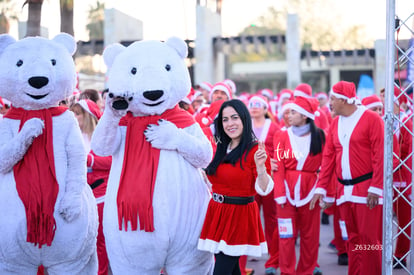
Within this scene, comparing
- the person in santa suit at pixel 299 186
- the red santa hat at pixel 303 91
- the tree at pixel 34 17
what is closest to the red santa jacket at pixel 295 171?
the person in santa suit at pixel 299 186

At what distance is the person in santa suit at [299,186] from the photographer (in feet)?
21.8

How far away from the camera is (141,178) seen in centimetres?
443

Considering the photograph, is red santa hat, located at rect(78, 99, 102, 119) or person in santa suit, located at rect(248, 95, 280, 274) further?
person in santa suit, located at rect(248, 95, 280, 274)

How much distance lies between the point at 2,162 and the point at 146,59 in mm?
1290

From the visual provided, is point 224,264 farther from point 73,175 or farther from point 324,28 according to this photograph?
point 324,28

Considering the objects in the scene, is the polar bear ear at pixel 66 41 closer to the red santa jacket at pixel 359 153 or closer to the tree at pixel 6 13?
the red santa jacket at pixel 359 153

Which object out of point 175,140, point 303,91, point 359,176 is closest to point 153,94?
point 175,140

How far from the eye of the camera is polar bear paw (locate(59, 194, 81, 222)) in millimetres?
4582

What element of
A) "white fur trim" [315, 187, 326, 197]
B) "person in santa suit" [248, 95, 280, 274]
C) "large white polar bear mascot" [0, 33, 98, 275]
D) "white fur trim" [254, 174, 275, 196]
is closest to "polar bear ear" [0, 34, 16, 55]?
"large white polar bear mascot" [0, 33, 98, 275]

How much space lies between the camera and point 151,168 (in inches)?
175

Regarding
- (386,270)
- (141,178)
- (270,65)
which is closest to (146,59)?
(141,178)

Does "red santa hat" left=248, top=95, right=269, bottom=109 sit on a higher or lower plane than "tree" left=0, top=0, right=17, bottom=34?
lower

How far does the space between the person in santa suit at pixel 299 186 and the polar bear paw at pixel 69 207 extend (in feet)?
8.93

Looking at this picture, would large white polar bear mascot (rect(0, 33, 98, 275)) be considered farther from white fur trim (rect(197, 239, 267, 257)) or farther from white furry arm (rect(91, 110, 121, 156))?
white fur trim (rect(197, 239, 267, 257))
